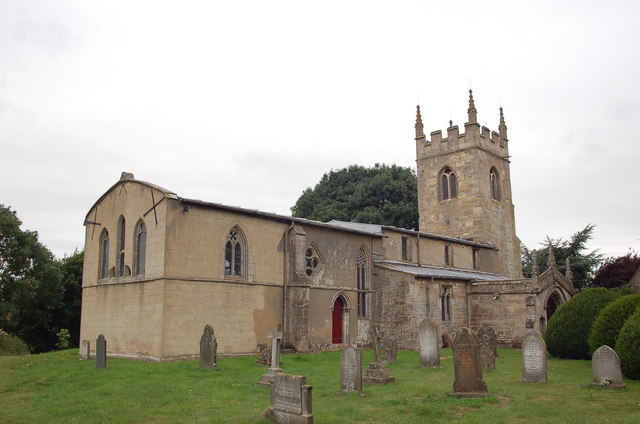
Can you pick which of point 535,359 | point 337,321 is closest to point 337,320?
point 337,321

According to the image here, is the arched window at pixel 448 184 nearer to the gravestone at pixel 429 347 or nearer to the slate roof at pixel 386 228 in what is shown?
the slate roof at pixel 386 228

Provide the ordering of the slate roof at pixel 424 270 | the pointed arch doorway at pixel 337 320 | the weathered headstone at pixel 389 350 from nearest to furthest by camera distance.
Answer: the weathered headstone at pixel 389 350 → the pointed arch doorway at pixel 337 320 → the slate roof at pixel 424 270

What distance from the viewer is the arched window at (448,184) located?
42.0m

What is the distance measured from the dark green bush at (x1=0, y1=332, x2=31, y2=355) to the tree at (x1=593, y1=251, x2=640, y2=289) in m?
33.4

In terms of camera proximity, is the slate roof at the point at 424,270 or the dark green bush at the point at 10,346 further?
the slate roof at the point at 424,270

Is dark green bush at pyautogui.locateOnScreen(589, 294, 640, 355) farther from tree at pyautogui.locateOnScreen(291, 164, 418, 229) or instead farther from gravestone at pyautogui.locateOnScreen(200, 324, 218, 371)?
tree at pyautogui.locateOnScreen(291, 164, 418, 229)

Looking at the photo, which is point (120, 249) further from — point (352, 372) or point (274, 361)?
point (352, 372)

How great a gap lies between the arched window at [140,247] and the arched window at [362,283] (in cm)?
1066

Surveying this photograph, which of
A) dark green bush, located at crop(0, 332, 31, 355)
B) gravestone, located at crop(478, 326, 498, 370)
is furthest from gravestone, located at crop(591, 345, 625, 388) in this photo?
dark green bush, located at crop(0, 332, 31, 355)

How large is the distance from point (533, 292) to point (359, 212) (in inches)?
909

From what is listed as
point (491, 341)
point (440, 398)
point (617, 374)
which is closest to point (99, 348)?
→ point (440, 398)

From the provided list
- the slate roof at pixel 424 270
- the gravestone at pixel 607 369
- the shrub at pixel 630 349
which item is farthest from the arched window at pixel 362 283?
the gravestone at pixel 607 369

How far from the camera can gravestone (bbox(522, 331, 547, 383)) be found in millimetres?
15000

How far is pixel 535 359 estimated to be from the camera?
15.1m
